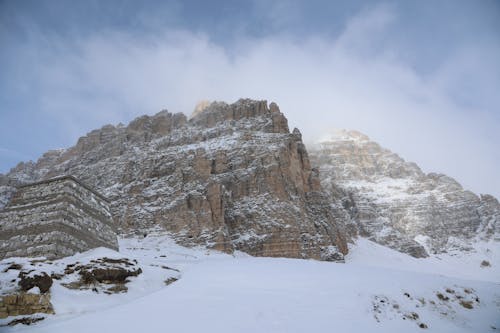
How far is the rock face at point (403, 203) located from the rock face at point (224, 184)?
34578 millimetres

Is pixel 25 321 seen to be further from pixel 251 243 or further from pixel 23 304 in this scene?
pixel 251 243

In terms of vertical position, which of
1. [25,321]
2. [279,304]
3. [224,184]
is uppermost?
[224,184]

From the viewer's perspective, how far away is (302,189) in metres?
67.6

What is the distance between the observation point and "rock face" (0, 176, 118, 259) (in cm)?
1992

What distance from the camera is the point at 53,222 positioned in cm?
2047

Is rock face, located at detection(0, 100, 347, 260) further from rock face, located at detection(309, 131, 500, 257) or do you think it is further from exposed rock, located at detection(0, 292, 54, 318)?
exposed rock, located at detection(0, 292, 54, 318)

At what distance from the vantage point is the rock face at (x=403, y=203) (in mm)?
112381

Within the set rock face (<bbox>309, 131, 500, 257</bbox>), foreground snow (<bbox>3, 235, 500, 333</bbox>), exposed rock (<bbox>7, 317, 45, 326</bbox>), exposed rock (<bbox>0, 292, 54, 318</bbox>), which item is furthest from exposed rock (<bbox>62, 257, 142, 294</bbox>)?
rock face (<bbox>309, 131, 500, 257</bbox>)

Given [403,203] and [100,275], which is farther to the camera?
[403,203]

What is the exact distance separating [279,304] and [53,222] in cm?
1510

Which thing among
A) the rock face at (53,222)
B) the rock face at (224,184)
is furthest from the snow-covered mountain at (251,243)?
the rock face at (53,222)

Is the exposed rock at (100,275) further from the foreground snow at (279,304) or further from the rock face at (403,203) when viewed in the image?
the rock face at (403,203)

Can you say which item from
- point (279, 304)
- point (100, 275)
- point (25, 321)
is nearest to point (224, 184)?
point (100, 275)

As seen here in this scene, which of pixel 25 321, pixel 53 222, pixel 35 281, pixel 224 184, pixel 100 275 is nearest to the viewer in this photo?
pixel 25 321
